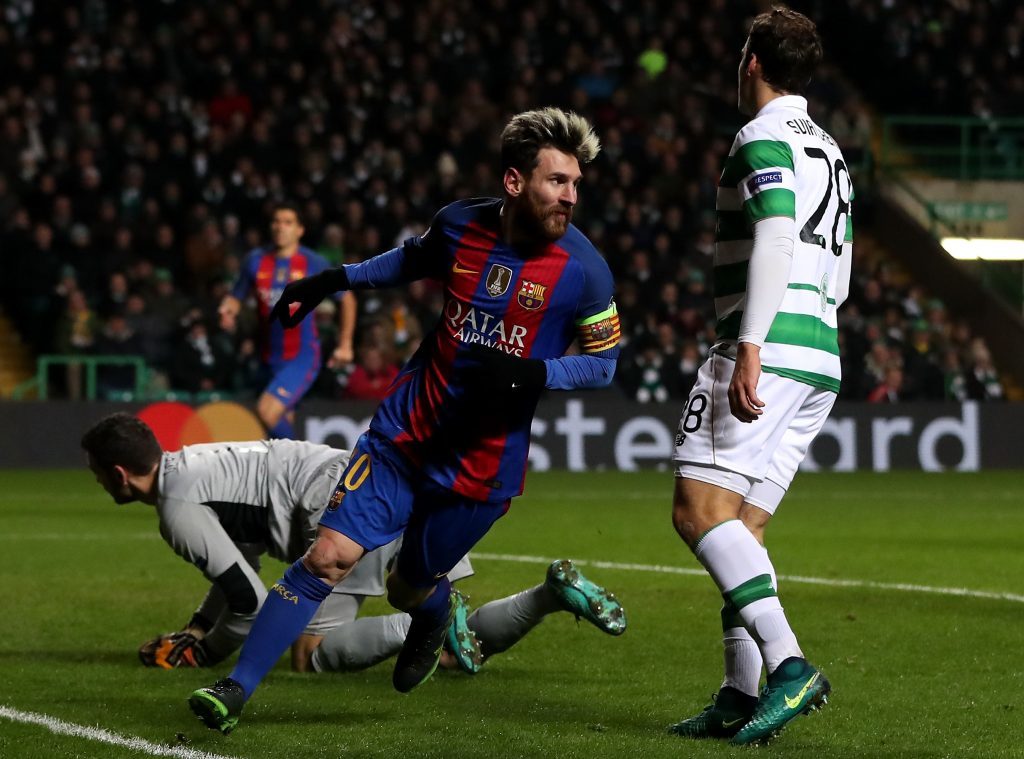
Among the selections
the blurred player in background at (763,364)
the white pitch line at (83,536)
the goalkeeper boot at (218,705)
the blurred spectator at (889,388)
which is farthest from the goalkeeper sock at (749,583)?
the blurred spectator at (889,388)

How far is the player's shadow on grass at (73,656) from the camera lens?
673cm

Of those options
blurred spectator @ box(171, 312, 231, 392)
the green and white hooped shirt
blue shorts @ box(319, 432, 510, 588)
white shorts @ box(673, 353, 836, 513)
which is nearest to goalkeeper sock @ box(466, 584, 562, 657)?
blue shorts @ box(319, 432, 510, 588)

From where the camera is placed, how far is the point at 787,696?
4.90 metres

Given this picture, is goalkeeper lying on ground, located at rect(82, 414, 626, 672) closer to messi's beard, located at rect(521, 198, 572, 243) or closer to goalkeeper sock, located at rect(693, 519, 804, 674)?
goalkeeper sock, located at rect(693, 519, 804, 674)

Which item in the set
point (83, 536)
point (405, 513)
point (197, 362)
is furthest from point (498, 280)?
point (197, 362)

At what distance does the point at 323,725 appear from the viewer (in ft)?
17.9

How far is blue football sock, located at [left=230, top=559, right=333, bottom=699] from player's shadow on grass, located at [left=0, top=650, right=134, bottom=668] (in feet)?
5.39

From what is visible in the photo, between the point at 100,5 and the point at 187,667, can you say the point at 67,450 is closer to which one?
the point at 100,5

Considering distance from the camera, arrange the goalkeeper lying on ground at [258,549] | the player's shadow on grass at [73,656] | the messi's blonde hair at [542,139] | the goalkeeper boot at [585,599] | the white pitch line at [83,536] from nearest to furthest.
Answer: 1. the messi's blonde hair at [542,139]
2. the goalkeeper boot at [585,599]
3. the goalkeeper lying on ground at [258,549]
4. the player's shadow on grass at [73,656]
5. the white pitch line at [83,536]

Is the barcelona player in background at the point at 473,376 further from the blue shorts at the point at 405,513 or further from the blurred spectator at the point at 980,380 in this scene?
the blurred spectator at the point at 980,380

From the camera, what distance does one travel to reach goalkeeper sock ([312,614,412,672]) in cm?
634

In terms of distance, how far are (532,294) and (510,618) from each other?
1579mm

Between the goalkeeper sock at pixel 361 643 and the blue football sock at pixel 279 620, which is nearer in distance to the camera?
the blue football sock at pixel 279 620

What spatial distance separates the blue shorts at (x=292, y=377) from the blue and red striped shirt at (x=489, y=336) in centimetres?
701
